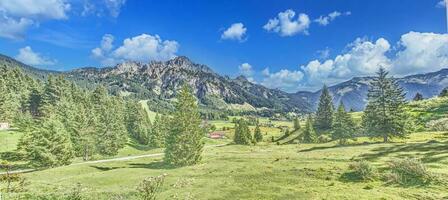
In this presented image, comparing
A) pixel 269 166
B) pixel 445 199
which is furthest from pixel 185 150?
pixel 445 199

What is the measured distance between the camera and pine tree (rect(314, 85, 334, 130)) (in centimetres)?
13950

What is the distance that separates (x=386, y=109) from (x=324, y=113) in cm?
5754

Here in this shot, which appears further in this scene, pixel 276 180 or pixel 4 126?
pixel 4 126

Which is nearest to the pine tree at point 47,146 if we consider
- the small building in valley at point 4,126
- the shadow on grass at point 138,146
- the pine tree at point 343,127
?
the small building in valley at point 4,126

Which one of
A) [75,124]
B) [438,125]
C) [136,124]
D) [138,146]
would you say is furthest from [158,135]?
[438,125]

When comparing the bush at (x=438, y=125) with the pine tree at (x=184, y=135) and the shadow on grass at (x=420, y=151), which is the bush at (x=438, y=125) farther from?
the pine tree at (x=184, y=135)

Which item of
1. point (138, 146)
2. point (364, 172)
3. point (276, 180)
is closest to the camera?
point (364, 172)

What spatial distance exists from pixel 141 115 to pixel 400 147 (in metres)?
117

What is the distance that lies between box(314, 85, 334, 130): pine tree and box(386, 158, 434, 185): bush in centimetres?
9444

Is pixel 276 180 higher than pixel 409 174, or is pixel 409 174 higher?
pixel 409 174

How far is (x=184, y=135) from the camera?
71062mm

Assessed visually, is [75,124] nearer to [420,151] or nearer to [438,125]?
[420,151]

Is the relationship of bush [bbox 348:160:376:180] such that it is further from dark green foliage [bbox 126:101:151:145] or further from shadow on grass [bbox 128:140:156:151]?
dark green foliage [bbox 126:101:151:145]

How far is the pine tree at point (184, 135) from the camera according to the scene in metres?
69.9
